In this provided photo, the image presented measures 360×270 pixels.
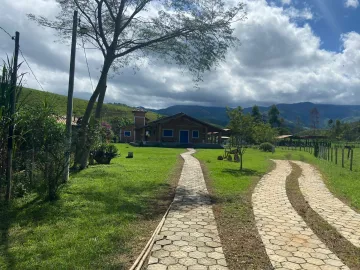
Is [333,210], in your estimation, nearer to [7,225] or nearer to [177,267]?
[177,267]

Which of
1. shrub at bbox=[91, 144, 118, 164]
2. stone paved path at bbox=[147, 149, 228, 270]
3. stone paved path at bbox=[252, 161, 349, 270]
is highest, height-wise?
shrub at bbox=[91, 144, 118, 164]

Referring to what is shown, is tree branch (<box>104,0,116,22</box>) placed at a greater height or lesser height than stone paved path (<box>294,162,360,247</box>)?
greater

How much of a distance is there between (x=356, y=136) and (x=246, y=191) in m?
80.9

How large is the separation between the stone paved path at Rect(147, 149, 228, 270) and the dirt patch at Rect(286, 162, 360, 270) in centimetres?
178

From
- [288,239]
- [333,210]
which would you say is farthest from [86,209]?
[333,210]

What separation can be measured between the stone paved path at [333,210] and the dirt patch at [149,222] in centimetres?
343

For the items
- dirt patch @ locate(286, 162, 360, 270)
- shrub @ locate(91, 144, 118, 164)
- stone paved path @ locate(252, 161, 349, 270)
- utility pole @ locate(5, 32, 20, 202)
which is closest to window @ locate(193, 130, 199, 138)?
shrub @ locate(91, 144, 118, 164)

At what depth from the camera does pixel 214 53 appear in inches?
476

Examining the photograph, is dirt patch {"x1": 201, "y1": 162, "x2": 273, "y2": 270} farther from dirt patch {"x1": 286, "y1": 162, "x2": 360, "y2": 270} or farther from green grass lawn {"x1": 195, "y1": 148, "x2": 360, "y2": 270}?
dirt patch {"x1": 286, "y1": 162, "x2": 360, "y2": 270}

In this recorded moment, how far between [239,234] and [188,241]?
3.33 feet

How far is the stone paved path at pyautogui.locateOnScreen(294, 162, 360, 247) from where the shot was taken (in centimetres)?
561

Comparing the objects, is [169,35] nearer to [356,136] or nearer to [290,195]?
[290,195]

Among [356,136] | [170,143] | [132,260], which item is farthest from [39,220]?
[356,136]

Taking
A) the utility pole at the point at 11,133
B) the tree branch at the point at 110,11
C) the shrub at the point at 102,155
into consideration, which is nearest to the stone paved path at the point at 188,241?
the utility pole at the point at 11,133
